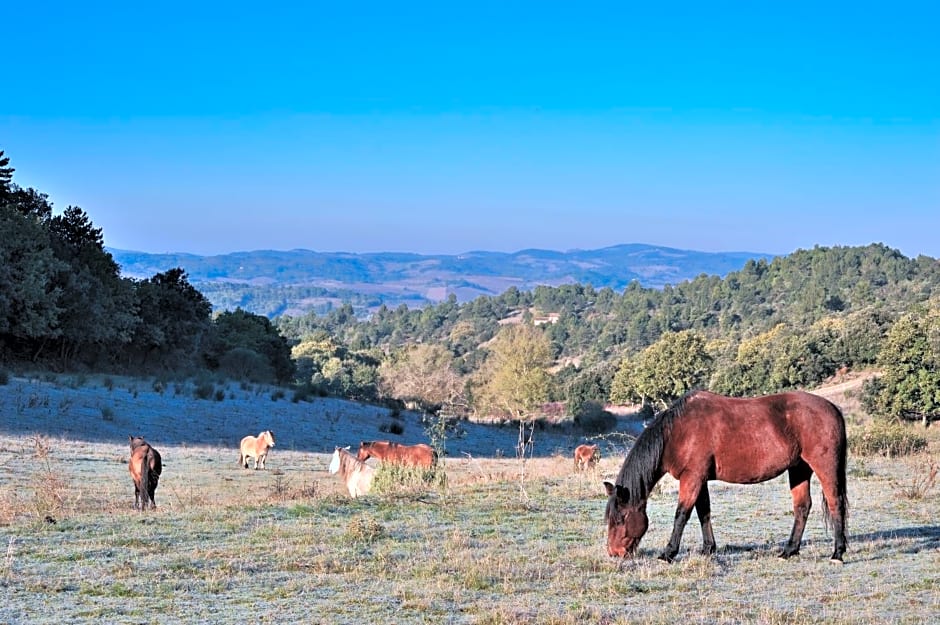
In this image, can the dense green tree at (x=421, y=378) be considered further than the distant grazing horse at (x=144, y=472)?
Yes

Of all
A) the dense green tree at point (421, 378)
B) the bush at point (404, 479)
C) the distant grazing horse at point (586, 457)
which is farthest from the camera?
the dense green tree at point (421, 378)

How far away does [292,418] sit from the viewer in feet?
102

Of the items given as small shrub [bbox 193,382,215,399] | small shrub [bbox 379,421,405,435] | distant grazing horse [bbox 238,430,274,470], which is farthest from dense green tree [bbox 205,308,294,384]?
distant grazing horse [bbox 238,430,274,470]

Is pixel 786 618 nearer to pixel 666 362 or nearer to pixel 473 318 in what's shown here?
pixel 666 362

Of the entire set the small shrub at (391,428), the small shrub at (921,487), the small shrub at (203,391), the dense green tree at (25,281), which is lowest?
the small shrub at (391,428)

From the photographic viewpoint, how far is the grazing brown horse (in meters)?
8.79

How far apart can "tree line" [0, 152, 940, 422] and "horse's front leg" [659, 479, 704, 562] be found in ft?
26.8

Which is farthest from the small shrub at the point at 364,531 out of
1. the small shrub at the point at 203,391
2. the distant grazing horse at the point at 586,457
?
the small shrub at the point at 203,391

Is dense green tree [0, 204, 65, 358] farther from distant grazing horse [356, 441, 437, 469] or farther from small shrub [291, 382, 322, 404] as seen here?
distant grazing horse [356, 441, 437, 469]

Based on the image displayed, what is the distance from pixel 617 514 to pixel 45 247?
109 ft

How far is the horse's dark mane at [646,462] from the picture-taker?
888cm

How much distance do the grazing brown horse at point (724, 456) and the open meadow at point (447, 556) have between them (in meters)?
0.35

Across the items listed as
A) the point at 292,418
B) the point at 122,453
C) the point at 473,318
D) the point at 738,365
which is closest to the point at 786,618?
the point at 122,453

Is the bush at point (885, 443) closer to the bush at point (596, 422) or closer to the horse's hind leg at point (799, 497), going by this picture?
the horse's hind leg at point (799, 497)
